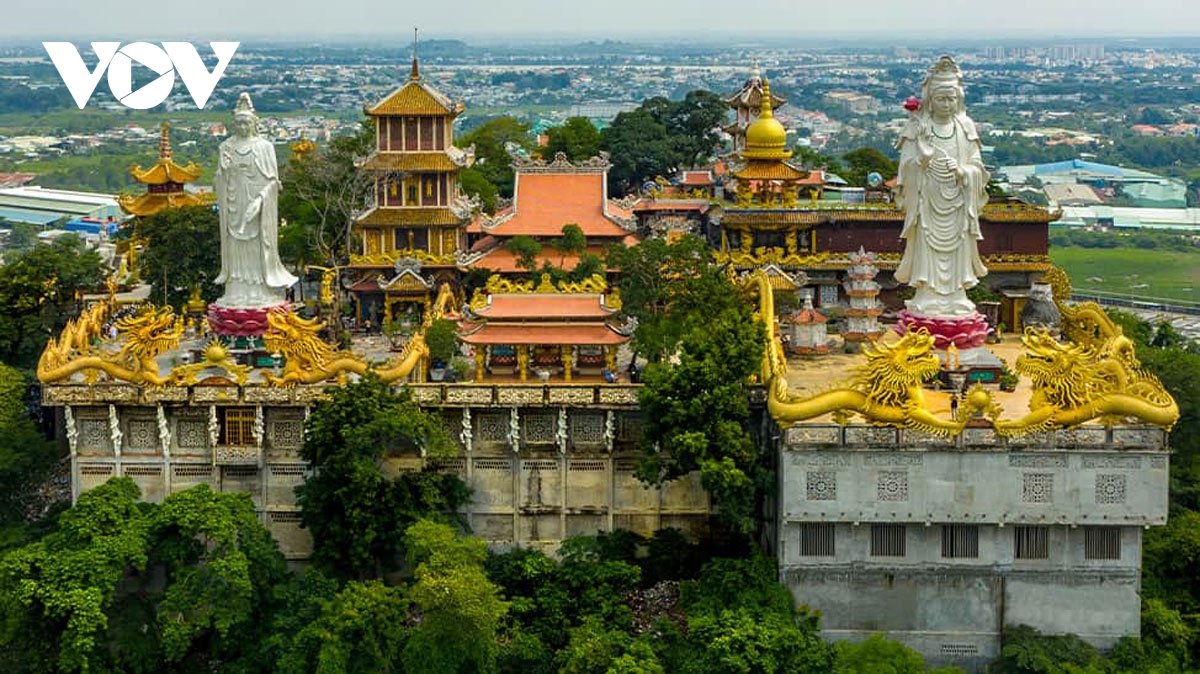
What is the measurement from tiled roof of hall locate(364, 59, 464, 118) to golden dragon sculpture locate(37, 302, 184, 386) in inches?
495

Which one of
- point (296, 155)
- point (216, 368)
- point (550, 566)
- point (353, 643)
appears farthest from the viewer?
point (296, 155)

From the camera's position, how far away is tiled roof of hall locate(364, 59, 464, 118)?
42219 millimetres

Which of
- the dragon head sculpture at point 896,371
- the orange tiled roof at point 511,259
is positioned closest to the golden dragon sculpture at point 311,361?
the dragon head sculpture at point 896,371

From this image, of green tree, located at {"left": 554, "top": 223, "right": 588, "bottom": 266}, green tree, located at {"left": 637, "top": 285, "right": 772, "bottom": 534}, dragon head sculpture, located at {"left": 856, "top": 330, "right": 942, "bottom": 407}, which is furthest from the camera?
green tree, located at {"left": 554, "top": 223, "right": 588, "bottom": 266}

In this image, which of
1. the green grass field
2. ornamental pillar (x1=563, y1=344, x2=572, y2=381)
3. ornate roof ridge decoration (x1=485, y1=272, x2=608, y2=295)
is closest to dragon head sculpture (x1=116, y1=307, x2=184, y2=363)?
ornate roof ridge decoration (x1=485, y1=272, x2=608, y2=295)

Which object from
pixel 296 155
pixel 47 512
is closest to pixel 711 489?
pixel 47 512

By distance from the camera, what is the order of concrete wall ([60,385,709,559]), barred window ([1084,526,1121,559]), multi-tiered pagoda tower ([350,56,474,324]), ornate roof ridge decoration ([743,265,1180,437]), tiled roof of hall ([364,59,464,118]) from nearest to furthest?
ornate roof ridge decoration ([743,265,1180,437])
barred window ([1084,526,1121,559])
concrete wall ([60,385,709,559])
multi-tiered pagoda tower ([350,56,474,324])
tiled roof of hall ([364,59,464,118])

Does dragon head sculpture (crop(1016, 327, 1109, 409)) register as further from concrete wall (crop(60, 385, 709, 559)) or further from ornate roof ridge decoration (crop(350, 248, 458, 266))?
ornate roof ridge decoration (crop(350, 248, 458, 266))

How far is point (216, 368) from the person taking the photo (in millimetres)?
29734

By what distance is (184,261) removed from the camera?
129 feet

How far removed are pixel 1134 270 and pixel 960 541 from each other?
7985 cm

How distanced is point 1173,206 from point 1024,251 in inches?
3908

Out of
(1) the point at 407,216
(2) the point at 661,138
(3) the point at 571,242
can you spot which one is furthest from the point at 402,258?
(2) the point at 661,138

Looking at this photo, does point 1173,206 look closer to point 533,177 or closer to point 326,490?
point 533,177
